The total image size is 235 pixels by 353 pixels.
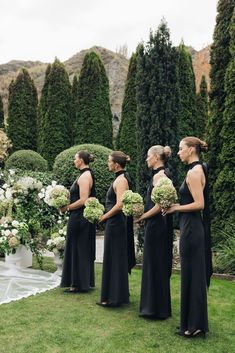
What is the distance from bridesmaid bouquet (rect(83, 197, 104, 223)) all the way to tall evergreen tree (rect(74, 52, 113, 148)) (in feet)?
38.2

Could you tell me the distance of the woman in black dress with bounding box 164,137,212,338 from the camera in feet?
15.9

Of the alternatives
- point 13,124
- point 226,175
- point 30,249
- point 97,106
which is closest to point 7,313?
point 30,249

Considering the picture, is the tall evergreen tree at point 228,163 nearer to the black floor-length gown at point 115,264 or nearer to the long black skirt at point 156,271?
the black floor-length gown at point 115,264

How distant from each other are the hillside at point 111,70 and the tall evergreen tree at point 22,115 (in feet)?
12.1

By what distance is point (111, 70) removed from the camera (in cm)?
3028

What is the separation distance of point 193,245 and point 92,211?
1.74 metres

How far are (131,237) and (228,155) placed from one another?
12.5 ft

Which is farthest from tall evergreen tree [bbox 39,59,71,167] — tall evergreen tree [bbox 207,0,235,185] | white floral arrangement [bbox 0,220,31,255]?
white floral arrangement [bbox 0,220,31,255]

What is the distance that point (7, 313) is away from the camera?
5859mm

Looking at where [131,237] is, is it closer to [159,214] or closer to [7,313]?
Result: [159,214]

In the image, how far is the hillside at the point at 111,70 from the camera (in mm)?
29109

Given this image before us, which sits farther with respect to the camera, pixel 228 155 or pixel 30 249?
pixel 228 155

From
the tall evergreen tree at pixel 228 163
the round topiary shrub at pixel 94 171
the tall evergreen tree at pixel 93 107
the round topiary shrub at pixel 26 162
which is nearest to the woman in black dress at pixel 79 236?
the tall evergreen tree at pixel 228 163

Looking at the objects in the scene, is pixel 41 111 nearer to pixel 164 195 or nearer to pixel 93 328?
pixel 93 328
